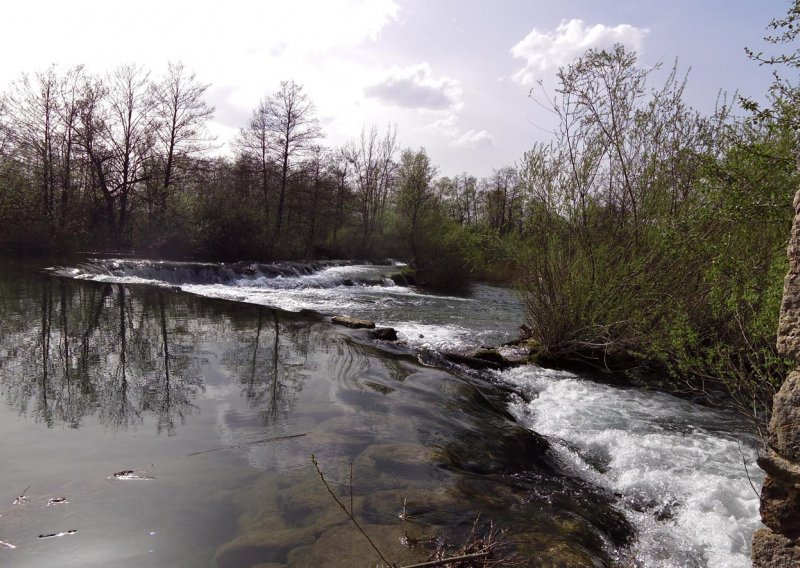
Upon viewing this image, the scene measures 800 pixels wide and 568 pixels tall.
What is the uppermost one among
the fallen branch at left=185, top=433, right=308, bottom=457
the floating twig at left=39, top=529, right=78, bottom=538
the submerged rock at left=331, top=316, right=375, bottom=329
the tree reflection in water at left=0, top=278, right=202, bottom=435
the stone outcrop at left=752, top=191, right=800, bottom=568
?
the stone outcrop at left=752, top=191, right=800, bottom=568

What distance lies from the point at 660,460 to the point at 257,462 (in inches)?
162

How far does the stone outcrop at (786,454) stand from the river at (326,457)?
115cm

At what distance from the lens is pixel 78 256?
19781mm

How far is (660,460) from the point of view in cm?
494

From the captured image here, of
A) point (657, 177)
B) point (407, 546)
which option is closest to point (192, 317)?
point (407, 546)

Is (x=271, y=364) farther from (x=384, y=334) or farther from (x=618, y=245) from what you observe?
(x=618, y=245)

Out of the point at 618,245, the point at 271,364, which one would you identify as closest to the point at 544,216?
the point at 618,245

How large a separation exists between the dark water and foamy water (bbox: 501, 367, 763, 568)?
1.02 feet

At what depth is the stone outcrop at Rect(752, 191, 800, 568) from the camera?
2033mm

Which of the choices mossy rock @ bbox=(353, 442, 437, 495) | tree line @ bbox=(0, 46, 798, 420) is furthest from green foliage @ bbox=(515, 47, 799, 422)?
mossy rock @ bbox=(353, 442, 437, 495)

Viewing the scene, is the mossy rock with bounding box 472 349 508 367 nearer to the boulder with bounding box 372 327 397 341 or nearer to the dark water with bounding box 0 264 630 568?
the dark water with bounding box 0 264 630 568

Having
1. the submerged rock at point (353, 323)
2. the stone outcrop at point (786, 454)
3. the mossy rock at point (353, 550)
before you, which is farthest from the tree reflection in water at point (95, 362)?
Answer: the stone outcrop at point (786, 454)

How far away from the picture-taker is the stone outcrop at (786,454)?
2033mm

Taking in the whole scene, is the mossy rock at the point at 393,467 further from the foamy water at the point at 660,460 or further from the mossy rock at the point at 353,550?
the foamy water at the point at 660,460
